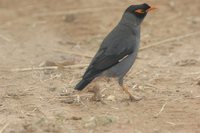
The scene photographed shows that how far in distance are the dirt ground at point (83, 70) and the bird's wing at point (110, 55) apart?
399 mm

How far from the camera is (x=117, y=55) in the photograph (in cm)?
840

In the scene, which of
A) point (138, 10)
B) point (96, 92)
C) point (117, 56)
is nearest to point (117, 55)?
point (117, 56)

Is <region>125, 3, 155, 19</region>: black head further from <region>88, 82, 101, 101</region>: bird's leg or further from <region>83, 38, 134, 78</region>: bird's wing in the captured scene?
<region>88, 82, 101, 101</region>: bird's leg

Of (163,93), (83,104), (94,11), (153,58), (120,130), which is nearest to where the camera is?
(120,130)

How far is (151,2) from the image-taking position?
44.8 ft

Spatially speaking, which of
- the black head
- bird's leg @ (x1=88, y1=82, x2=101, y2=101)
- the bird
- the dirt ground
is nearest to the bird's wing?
the bird

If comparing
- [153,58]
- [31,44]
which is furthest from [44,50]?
[153,58]

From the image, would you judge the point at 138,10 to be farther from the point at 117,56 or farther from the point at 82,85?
the point at 82,85

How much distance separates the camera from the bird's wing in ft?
26.9

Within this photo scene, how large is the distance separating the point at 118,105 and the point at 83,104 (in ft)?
1.33

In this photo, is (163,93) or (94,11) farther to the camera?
(94,11)

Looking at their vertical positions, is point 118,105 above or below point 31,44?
below

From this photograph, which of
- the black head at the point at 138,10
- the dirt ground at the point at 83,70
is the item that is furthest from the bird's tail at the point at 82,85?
the black head at the point at 138,10

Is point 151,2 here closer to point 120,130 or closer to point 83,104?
point 83,104
